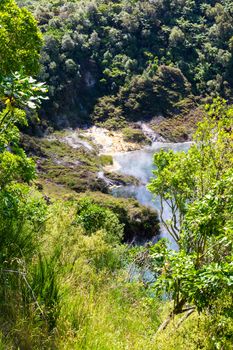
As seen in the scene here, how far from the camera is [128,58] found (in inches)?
3108

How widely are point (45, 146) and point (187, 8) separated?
59102 mm

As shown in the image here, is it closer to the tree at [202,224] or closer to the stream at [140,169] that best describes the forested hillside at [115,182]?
the tree at [202,224]

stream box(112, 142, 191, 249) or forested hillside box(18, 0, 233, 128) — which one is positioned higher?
forested hillside box(18, 0, 233, 128)

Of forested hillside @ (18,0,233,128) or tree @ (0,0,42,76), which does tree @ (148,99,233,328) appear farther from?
forested hillside @ (18,0,233,128)

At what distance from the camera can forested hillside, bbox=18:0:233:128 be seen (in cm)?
7138

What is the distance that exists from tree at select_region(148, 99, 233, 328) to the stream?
64.1 feet

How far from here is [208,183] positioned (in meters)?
10.3

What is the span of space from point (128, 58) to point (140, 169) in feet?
112

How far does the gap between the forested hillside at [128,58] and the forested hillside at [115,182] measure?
284mm

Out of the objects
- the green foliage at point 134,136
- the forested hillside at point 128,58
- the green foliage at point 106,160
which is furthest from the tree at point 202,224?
the forested hillside at point 128,58

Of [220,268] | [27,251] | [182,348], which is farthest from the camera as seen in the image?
[27,251]

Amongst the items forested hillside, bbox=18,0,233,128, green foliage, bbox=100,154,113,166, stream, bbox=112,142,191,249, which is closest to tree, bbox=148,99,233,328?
stream, bbox=112,142,191,249

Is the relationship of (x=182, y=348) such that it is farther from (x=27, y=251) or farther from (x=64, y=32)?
Result: (x=64, y=32)

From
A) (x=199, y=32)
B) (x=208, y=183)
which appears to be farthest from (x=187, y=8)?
(x=208, y=183)
